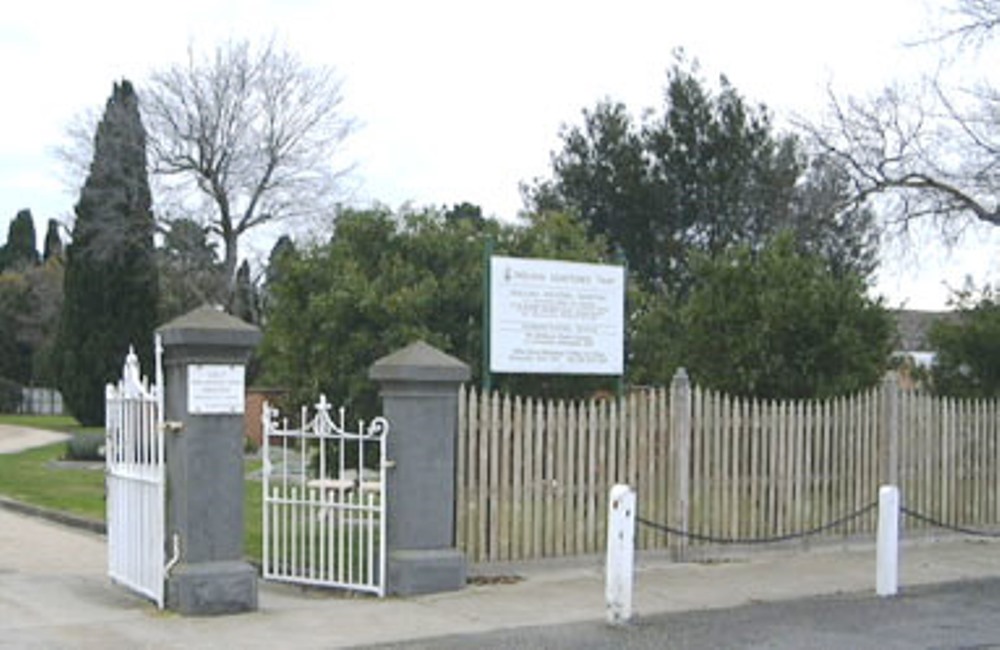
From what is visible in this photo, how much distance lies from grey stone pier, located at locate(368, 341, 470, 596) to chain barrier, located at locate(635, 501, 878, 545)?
8.37 feet

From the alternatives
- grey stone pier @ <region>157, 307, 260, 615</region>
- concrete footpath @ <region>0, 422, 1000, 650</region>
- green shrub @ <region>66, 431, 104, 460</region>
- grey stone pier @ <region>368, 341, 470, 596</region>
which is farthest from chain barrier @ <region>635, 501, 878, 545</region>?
green shrub @ <region>66, 431, 104, 460</region>

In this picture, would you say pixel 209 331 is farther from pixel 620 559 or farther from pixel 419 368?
pixel 620 559

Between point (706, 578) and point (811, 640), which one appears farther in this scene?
point (706, 578)

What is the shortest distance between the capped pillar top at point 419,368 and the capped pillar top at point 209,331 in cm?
120

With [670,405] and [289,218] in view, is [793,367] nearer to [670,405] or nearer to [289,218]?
[670,405]

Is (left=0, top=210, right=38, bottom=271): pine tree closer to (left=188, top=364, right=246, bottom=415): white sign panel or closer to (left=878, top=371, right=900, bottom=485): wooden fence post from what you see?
(left=878, top=371, right=900, bottom=485): wooden fence post

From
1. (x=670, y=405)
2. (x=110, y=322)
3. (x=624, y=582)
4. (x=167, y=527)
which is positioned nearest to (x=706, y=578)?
(x=670, y=405)

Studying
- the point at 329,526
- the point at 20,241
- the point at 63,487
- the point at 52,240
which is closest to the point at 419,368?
the point at 329,526

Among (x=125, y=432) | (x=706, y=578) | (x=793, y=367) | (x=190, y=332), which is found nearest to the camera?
(x=190, y=332)

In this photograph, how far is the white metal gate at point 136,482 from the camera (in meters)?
10.6

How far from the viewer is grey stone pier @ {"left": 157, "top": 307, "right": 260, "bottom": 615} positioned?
10469mm

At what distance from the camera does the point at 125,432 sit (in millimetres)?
11344

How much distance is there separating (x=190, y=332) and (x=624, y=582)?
3.94m

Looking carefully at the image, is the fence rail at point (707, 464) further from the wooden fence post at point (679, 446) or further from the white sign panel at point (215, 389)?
the white sign panel at point (215, 389)
